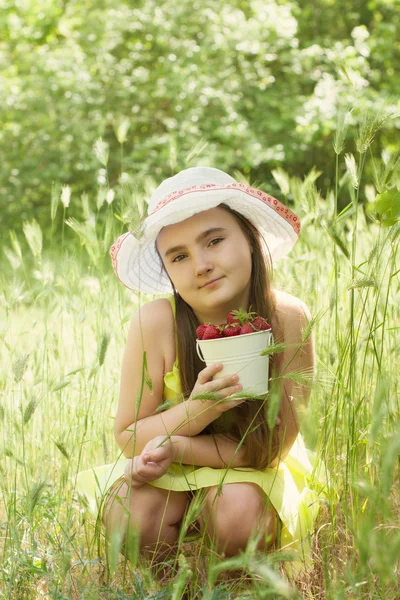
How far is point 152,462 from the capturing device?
4.68ft

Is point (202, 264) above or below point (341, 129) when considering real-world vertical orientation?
below

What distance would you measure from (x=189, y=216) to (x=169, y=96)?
18.2ft

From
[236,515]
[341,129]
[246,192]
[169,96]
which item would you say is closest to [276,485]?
[236,515]

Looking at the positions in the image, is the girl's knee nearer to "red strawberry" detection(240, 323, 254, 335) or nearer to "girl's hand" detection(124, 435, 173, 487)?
"girl's hand" detection(124, 435, 173, 487)

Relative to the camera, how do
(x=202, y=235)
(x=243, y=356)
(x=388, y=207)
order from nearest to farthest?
(x=388, y=207) < (x=243, y=356) < (x=202, y=235)

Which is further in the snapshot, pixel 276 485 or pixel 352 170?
pixel 276 485

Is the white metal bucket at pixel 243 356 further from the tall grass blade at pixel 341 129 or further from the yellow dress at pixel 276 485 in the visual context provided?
the tall grass blade at pixel 341 129

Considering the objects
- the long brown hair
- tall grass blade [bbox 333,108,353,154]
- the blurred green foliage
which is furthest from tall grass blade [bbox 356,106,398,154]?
the blurred green foliage

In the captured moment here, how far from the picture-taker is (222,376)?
4.35ft

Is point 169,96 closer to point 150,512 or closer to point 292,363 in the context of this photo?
point 292,363

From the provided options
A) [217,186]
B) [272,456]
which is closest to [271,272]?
[217,186]

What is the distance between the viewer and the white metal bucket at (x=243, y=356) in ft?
4.26

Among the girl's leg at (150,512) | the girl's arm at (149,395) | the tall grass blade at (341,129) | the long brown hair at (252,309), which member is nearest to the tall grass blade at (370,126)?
the tall grass blade at (341,129)

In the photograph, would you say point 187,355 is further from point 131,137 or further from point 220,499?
point 131,137
